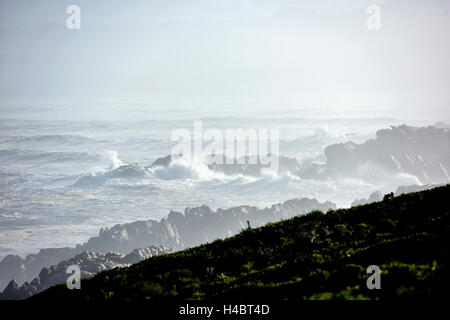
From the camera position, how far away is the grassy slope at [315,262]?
16734mm

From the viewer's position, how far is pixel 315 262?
2028 centimetres

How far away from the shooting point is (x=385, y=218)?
24.5 metres

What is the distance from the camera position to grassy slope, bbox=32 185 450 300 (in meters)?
16.7

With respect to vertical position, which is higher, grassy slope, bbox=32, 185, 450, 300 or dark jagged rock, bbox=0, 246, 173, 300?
grassy slope, bbox=32, 185, 450, 300
